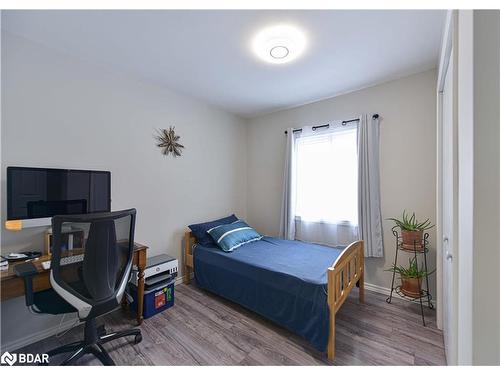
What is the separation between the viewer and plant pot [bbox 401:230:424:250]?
82.5 inches

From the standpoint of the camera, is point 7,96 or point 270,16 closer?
point 270,16

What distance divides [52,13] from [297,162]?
2813mm

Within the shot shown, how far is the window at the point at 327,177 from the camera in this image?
8.96ft

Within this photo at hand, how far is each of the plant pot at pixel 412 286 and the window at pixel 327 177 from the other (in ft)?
2.57

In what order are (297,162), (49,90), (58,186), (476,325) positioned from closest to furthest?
(476,325), (58,186), (49,90), (297,162)

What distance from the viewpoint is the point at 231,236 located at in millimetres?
2713

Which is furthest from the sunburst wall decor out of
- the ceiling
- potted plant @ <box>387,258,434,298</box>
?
potted plant @ <box>387,258,434,298</box>

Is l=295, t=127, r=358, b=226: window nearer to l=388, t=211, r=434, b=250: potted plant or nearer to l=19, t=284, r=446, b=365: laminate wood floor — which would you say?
l=388, t=211, r=434, b=250: potted plant

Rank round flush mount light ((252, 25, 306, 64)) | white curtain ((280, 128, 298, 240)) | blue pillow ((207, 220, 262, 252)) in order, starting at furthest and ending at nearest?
white curtain ((280, 128, 298, 240)), blue pillow ((207, 220, 262, 252)), round flush mount light ((252, 25, 306, 64))

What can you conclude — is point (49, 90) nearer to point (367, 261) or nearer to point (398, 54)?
point (398, 54)

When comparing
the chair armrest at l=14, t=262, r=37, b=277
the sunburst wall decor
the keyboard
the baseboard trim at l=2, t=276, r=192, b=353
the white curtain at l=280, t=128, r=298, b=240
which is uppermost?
the sunburst wall decor

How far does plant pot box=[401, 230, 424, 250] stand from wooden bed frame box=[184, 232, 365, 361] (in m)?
0.41

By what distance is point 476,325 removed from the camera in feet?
2.16

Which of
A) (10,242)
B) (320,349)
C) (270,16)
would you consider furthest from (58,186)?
(320,349)
